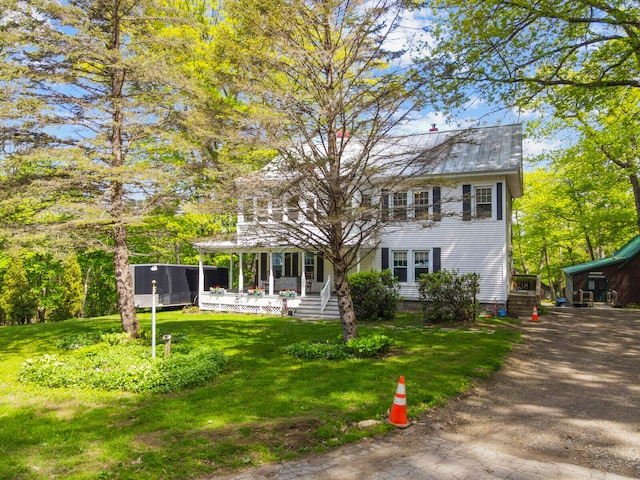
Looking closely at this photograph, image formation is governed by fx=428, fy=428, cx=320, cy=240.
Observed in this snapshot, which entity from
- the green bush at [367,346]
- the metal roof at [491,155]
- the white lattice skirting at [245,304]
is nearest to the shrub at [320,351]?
the green bush at [367,346]

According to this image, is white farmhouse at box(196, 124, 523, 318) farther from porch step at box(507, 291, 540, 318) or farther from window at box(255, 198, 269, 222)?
window at box(255, 198, 269, 222)

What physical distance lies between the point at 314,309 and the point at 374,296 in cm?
347

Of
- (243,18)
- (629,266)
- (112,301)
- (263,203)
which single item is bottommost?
(112,301)

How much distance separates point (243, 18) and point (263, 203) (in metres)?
3.96

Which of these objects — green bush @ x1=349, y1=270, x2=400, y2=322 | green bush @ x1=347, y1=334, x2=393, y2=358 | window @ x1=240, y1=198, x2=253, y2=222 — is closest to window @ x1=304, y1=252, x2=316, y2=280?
green bush @ x1=349, y1=270, x2=400, y2=322

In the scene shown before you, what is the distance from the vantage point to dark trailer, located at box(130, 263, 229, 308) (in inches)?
788

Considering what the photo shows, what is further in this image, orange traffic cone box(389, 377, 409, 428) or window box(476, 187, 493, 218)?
window box(476, 187, 493, 218)

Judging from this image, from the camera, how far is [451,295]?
14281 mm

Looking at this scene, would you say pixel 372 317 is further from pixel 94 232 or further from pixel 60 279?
pixel 60 279

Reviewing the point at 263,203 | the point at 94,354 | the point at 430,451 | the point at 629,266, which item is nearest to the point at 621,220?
the point at 629,266

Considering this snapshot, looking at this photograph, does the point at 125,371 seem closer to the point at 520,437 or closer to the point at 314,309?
the point at 520,437

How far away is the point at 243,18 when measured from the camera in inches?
357

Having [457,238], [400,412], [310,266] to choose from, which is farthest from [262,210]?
[310,266]

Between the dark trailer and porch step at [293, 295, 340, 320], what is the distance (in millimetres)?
6525
